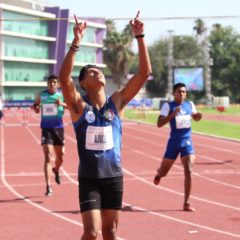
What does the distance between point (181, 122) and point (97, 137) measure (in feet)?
14.1

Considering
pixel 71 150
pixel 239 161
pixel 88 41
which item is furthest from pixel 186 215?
pixel 88 41

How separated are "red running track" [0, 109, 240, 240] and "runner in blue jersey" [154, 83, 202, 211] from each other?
653 millimetres

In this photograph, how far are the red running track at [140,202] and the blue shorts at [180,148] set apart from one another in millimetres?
790

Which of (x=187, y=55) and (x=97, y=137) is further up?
(x=187, y=55)

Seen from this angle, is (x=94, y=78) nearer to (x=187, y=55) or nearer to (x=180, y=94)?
(x=180, y=94)

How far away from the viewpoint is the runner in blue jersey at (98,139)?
16.7 ft

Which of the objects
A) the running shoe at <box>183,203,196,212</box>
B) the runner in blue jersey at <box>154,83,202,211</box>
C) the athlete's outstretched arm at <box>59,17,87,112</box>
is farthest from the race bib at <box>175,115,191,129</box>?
the athlete's outstretched arm at <box>59,17,87,112</box>

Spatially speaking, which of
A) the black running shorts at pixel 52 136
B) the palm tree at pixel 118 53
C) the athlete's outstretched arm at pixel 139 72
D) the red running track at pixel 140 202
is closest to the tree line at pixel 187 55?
the palm tree at pixel 118 53

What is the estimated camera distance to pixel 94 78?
5082 mm

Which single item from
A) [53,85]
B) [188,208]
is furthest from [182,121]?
[53,85]

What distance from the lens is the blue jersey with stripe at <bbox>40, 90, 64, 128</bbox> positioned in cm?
1080

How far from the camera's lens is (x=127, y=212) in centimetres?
884

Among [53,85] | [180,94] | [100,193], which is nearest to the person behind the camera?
[100,193]

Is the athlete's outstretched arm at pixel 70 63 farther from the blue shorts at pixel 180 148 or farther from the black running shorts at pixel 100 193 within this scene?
the blue shorts at pixel 180 148
